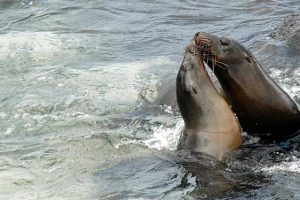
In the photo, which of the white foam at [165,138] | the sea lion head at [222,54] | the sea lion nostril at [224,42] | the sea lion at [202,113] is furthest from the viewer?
the white foam at [165,138]

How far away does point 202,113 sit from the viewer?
592cm

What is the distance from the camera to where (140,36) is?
1059 centimetres

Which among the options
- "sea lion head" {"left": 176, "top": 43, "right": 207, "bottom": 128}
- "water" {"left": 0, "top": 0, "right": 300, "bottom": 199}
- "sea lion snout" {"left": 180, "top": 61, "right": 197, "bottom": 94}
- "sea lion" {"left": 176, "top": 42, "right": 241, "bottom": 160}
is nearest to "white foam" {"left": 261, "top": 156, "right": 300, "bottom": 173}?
"water" {"left": 0, "top": 0, "right": 300, "bottom": 199}

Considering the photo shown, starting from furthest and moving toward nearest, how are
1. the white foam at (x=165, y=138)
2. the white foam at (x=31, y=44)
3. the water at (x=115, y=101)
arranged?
the white foam at (x=31, y=44) → the white foam at (x=165, y=138) → the water at (x=115, y=101)

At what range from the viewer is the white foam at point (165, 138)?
20.9ft

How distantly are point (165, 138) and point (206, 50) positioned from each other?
0.99 meters

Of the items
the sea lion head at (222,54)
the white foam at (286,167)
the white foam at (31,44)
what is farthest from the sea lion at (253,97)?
the white foam at (31,44)

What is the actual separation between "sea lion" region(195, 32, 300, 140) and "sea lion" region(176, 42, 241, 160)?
0.22 metres

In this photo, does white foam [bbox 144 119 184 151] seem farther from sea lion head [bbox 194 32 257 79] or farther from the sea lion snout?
sea lion head [bbox 194 32 257 79]

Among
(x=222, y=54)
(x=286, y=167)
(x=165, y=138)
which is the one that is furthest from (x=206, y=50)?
(x=286, y=167)

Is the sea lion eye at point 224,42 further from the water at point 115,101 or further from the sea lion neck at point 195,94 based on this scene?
the water at point 115,101

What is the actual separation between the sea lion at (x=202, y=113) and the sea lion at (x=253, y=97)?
216 mm

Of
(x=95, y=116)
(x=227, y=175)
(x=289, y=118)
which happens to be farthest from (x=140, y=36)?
(x=227, y=175)

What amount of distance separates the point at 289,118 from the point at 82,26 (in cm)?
567
